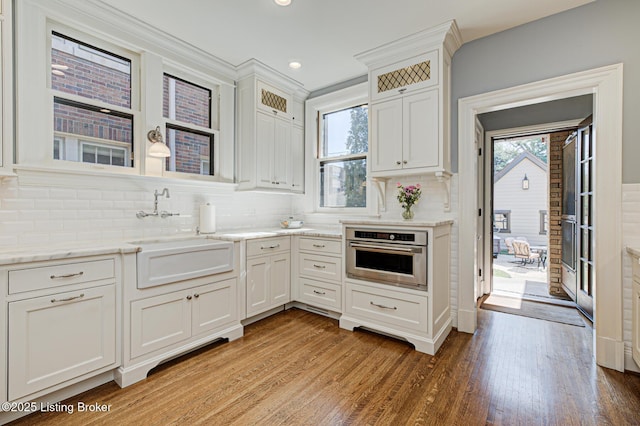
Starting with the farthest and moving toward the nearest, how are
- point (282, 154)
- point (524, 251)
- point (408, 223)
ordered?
point (524, 251), point (282, 154), point (408, 223)

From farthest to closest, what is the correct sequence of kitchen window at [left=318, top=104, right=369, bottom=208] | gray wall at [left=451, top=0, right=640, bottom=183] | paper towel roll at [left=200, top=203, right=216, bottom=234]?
kitchen window at [left=318, top=104, right=369, bottom=208] < paper towel roll at [left=200, top=203, right=216, bottom=234] < gray wall at [left=451, top=0, right=640, bottom=183]

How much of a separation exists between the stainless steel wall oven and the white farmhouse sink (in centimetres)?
119

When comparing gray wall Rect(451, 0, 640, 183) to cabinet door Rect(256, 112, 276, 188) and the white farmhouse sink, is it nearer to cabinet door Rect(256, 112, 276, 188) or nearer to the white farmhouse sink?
cabinet door Rect(256, 112, 276, 188)

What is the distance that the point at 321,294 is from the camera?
10.8 ft

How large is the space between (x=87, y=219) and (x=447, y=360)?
3161 millimetres

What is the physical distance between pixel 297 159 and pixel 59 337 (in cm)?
302

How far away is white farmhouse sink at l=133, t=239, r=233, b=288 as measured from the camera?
2.12m

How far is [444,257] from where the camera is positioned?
283 cm

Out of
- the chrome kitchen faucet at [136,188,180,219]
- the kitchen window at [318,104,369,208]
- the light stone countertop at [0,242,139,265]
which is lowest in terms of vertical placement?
the light stone countertop at [0,242,139,265]

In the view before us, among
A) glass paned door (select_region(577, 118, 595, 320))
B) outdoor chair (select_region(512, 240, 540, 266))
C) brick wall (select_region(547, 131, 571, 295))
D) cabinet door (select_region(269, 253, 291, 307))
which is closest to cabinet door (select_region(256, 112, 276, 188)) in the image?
cabinet door (select_region(269, 253, 291, 307))

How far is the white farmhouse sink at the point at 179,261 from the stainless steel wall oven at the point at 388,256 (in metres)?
1.19

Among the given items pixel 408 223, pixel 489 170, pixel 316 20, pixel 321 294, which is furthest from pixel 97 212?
pixel 489 170

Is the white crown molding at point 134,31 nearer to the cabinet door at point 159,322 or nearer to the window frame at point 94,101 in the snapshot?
the window frame at point 94,101

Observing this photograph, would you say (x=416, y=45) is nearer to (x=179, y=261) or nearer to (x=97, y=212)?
(x=179, y=261)
